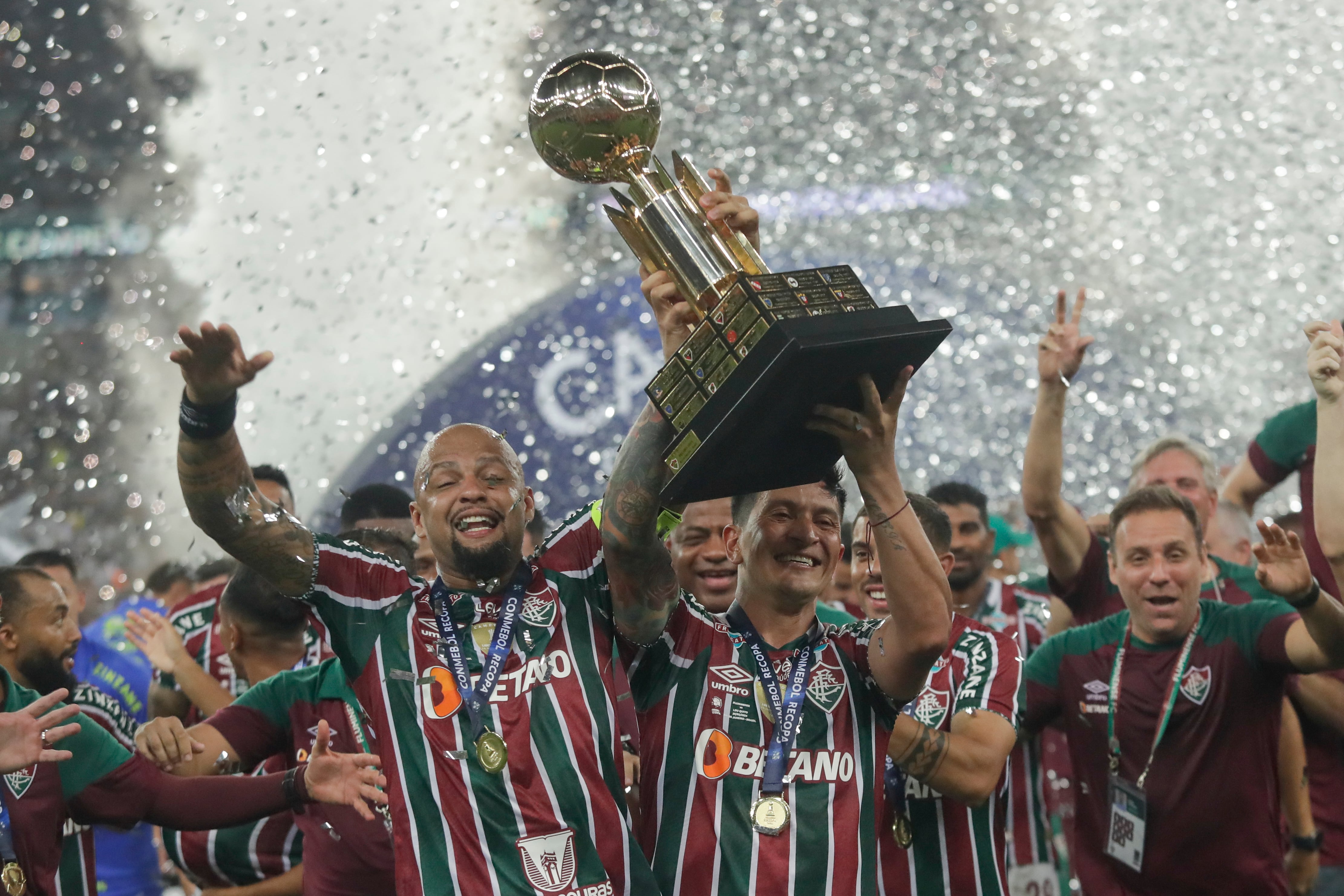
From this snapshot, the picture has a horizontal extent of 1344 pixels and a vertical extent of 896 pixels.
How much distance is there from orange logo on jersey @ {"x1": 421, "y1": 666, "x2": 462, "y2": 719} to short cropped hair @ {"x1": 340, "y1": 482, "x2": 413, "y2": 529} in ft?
5.26

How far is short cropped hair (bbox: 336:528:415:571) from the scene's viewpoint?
11.2ft

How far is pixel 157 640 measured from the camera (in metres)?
3.69

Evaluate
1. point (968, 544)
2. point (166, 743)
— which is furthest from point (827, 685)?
point (968, 544)

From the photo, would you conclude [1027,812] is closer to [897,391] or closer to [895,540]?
[895,540]

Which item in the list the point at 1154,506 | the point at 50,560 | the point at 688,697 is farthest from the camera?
the point at 50,560

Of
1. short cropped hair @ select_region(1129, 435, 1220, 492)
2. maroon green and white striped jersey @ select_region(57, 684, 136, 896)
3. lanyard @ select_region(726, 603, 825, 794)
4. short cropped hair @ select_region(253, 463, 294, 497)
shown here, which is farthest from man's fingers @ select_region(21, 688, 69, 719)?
short cropped hair @ select_region(1129, 435, 1220, 492)

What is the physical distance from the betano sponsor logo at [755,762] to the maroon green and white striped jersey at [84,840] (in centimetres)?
121

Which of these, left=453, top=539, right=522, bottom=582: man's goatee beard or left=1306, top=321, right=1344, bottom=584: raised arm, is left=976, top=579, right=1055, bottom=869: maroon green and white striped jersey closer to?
left=1306, top=321, right=1344, bottom=584: raised arm

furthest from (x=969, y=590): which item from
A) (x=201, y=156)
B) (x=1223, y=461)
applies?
(x=201, y=156)

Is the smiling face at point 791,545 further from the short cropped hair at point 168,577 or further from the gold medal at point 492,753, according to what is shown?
the short cropped hair at point 168,577

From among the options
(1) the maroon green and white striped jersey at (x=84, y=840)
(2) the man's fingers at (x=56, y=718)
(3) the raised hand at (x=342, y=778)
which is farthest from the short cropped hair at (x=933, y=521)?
(1) the maroon green and white striped jersey at (x=84, y=840)

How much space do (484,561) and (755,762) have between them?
1.95 ft

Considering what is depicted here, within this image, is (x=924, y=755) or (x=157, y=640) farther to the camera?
(x=157, y=640)

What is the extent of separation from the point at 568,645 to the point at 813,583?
0.46 m
